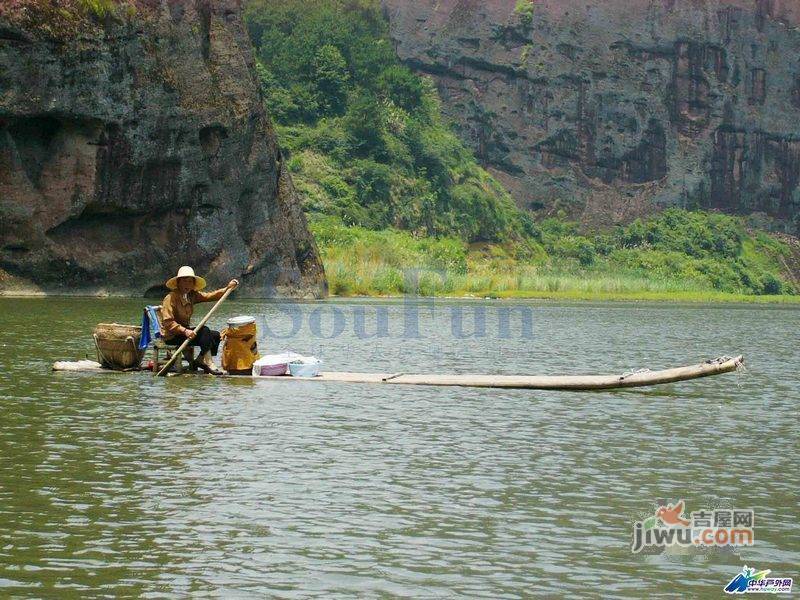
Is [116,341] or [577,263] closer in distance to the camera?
[116,341]

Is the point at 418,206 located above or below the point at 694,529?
above

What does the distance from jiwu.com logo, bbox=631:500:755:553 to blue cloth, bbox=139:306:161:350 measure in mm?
12571

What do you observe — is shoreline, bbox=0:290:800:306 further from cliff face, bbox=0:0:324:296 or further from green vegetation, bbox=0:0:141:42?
green vegetation, bbox=0:0:141:42

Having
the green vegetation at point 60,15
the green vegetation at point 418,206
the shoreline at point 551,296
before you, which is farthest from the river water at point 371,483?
the green vegetation at point 418,206

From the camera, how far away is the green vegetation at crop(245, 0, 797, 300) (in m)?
83.3

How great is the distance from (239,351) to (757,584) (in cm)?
1462

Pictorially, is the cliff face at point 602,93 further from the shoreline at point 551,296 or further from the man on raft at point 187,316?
the man on raft at point 187,316

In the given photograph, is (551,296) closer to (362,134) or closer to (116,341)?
(362,134)

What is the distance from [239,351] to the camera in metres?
24.1

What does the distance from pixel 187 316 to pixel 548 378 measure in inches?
246

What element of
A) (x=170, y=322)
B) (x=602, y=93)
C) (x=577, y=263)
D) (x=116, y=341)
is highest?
(x=602, y=93)

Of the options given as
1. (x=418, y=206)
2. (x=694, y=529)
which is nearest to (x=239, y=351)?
(x=694, y=529)

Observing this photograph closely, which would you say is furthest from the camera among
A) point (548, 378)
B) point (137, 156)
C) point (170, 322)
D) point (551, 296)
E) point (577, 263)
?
point (577, 263)

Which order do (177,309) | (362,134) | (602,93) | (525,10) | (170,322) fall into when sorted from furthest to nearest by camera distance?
(602,93)
(525,10)
(362,134)
(177,309)
(170,322)
